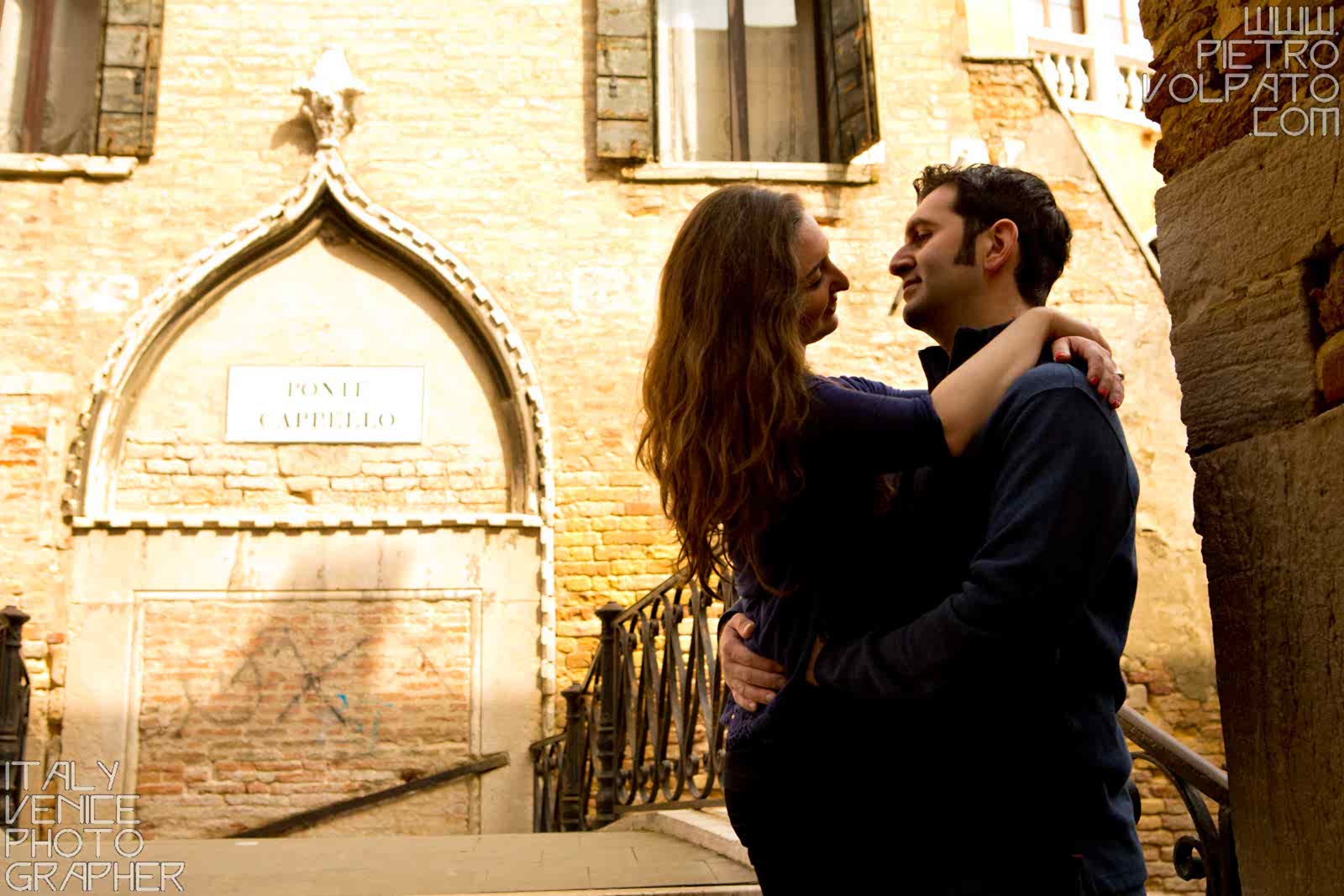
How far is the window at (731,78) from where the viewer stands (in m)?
7.61

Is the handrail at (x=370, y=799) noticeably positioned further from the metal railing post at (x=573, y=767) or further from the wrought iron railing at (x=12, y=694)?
the wrought iron railing at (x=12, y=694)

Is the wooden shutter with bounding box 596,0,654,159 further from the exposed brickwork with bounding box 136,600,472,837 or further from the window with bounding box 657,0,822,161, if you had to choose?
the exposed brickwork with bounding box 136,600,472,837

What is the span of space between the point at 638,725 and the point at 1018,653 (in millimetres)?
3628

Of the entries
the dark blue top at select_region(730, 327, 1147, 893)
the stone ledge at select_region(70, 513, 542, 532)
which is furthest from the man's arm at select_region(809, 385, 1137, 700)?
the stone ledge at select_region(70, 513, 542, 532)

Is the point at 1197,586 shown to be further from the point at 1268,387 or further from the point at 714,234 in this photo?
the point at 714,234

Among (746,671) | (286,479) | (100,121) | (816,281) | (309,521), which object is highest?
(100,121)

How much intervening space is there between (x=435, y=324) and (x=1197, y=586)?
196 inches

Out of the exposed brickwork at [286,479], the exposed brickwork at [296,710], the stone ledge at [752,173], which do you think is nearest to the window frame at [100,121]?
the exposed brickwork at [286,479]

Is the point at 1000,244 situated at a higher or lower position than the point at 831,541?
higher

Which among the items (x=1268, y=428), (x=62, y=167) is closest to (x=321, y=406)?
(x=62, y=167)

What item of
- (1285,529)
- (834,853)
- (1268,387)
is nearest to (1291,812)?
(1285,529)

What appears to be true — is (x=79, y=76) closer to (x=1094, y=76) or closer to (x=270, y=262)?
(x=270, y=262)

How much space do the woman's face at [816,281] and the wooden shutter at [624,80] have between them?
629 cm

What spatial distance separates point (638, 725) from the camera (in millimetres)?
4652
